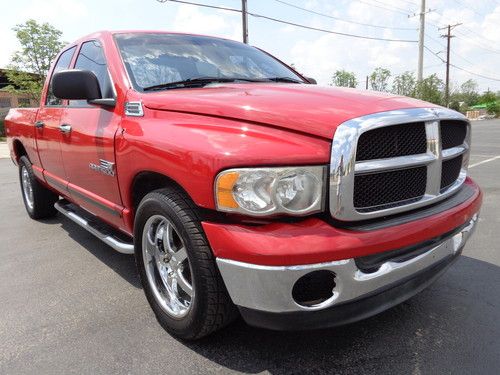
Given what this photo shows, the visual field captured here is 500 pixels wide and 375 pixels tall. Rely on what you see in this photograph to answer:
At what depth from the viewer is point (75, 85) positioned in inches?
114

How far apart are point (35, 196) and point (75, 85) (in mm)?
2801

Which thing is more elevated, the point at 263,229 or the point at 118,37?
the point at 118,37

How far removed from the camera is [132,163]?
2598mm

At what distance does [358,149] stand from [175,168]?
91 cm

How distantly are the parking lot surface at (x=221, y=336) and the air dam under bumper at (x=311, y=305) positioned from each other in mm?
391

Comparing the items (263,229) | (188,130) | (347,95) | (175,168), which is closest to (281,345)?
(263,229)

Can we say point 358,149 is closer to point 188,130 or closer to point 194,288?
point 188,130

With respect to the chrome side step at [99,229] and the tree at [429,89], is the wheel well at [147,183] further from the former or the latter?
the tree at [429,89]

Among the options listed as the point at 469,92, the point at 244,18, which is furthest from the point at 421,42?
the point at 469,92

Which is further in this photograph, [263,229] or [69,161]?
[69,161]

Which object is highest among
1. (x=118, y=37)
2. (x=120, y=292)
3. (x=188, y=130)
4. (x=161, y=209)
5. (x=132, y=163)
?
(x=118, y=37)

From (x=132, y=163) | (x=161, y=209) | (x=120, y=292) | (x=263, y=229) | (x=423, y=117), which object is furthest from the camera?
(x=120, y=292)

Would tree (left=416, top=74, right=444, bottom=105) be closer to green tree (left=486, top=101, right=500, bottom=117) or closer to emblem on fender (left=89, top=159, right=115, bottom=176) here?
green tree (left=486, top=101, right=500, bottom=117)

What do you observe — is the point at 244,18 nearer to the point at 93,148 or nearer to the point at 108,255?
the point at 108,255
